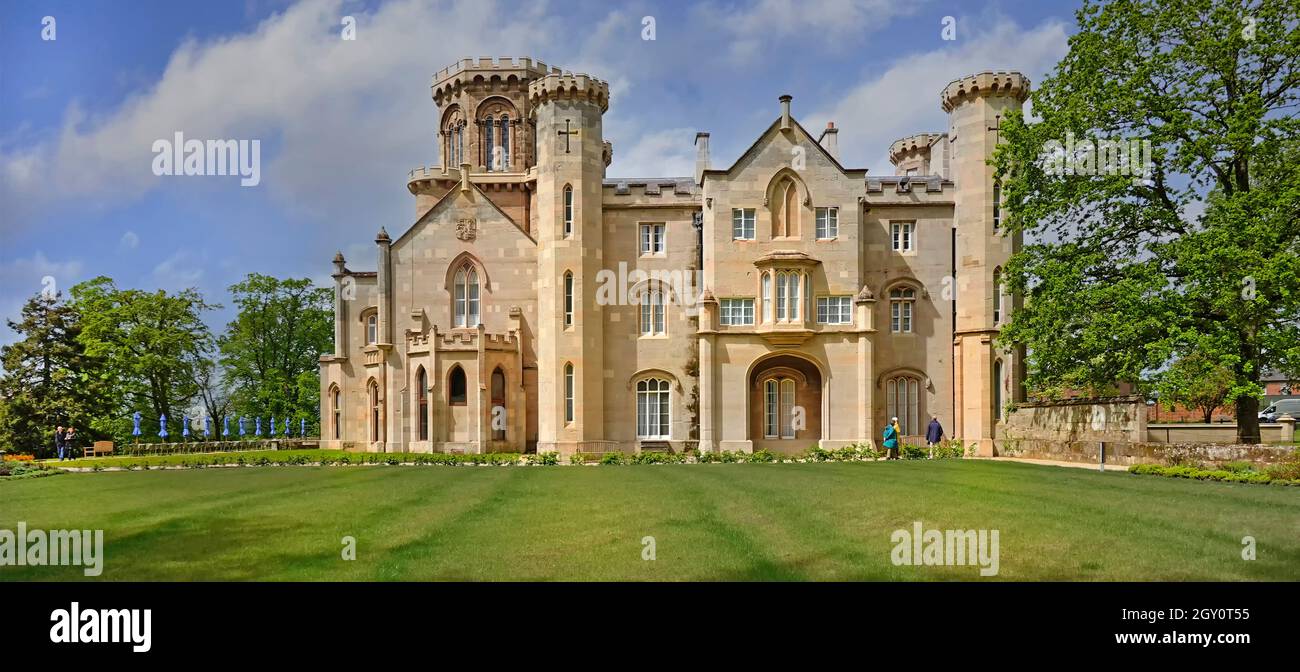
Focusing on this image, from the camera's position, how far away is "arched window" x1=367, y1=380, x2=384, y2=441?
40.8 meters

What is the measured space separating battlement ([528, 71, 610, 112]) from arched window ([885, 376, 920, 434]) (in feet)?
62.7

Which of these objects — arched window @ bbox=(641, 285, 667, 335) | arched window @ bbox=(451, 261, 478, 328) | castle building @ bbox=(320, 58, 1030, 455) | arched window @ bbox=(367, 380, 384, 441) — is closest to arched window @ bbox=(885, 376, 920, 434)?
castle building @ bbox=(320, 58, 1030, 455)

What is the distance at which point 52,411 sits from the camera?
4175 cm

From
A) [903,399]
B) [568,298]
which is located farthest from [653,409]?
[903,399]

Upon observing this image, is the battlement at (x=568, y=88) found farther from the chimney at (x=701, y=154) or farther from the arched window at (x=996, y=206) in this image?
the arched window at (x=996, y=206)

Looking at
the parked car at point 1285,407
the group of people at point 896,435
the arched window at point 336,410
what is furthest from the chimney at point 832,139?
the parked car at point 1285,407

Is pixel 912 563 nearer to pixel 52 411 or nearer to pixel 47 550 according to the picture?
pixel 47 550

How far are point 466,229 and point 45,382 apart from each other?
24.1m

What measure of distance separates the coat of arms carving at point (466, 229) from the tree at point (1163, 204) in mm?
24296

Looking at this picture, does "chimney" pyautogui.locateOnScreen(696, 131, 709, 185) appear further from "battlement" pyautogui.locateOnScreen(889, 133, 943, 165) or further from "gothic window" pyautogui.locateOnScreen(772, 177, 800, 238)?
"battlement" pyautogui.locateOnScreen(889, 133, 943, 165)
